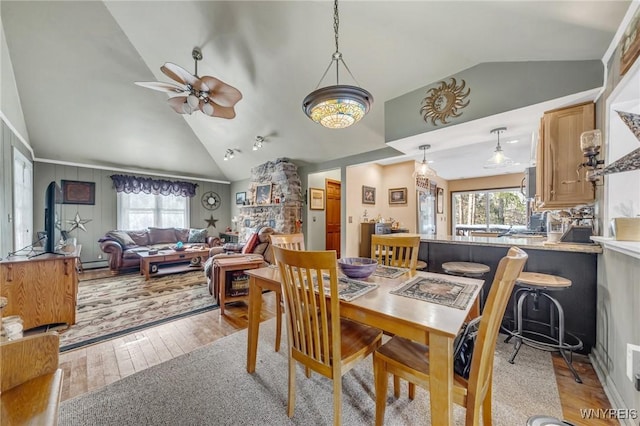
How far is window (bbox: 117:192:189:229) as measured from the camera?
6105 mm

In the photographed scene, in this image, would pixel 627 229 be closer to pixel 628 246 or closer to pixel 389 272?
pixel 628 246

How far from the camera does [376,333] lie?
149 cm

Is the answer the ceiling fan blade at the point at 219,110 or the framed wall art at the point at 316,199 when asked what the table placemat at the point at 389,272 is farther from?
the framed wall art at the point at 316,199

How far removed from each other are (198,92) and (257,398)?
316cm

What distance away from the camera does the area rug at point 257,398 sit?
4.63 ft

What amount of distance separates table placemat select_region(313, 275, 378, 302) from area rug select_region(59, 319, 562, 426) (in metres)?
0.73

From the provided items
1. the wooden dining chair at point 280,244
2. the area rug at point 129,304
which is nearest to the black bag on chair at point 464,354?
the wooden dining chair at point 280,244

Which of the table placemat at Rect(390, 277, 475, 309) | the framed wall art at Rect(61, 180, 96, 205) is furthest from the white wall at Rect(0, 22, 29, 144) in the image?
the table placemat at Rect(390, 277, 475, 309)

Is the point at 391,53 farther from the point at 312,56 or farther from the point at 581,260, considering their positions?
the point at 581,260

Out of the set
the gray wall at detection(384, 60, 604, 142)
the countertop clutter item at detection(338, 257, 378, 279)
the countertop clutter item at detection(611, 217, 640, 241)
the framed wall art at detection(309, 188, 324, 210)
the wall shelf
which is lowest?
the countertop clutter item at detection(338, 257, 378, 279)

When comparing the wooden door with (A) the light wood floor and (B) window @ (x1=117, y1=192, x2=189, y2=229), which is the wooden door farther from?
(B) window @ (x1=117, y1=192, x2=189, y2=229)

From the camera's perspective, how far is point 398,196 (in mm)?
5594

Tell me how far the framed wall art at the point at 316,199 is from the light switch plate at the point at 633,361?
15.6 ft

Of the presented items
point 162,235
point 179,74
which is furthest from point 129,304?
point 162,235
